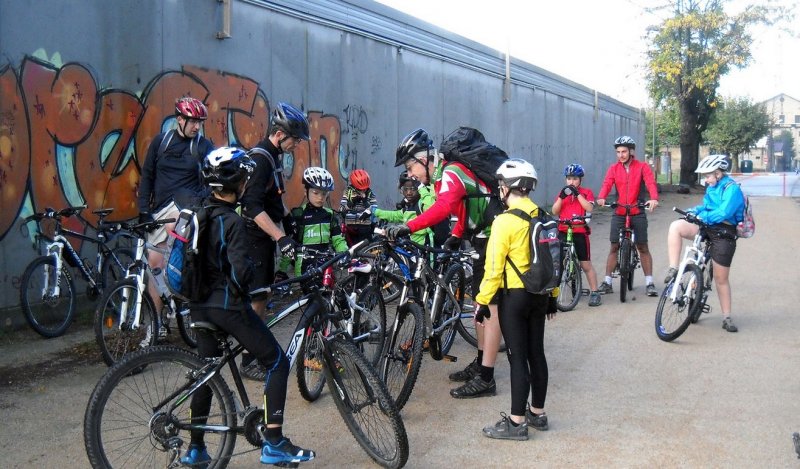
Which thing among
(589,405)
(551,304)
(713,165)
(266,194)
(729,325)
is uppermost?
(713,165)

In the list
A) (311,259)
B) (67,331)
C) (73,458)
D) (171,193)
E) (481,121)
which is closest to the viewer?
(73,458)

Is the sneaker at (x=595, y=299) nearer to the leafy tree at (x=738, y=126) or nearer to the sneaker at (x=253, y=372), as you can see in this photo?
the sneaker at (x=253, y=372)

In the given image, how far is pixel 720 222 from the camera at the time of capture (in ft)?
25.2

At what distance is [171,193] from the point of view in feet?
22.8

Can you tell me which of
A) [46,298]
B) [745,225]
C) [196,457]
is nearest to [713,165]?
[745,225]

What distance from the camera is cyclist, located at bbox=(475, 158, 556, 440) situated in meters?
4.78

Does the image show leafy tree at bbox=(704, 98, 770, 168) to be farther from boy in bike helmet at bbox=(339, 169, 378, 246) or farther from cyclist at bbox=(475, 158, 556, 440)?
cyclist at bbox=(475, 158, 556, 440)

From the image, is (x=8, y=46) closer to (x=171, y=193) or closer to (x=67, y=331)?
(x=171, y=193)

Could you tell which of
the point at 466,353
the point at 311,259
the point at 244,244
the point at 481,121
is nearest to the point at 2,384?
the point at 311,259

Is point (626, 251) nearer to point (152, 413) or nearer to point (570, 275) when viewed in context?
point (570, 275)

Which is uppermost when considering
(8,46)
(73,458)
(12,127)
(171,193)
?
(8,46)

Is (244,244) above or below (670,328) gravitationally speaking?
above

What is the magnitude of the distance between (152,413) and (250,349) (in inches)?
22.3

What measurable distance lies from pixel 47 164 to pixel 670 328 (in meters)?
Answer: 6.43
